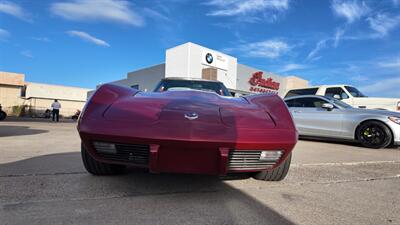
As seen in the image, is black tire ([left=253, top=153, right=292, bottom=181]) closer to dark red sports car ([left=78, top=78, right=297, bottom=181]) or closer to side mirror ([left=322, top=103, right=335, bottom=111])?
dark red sports car ([left=78, top=78, right=297, bottom=181])

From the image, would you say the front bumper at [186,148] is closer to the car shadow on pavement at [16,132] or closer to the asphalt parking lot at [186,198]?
the asphalt parking lot at [186,198]

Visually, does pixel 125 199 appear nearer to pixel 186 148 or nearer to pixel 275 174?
pixel 186 148

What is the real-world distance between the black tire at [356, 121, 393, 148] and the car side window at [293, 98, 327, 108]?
116cm

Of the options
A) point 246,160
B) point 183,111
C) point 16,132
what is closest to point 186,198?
point 246,160

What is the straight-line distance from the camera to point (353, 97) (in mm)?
10422

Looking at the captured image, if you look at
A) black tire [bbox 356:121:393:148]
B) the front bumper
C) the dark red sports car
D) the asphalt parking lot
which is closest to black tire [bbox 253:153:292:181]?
the asphalt parking lot

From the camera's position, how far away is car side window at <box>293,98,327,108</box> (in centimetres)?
748

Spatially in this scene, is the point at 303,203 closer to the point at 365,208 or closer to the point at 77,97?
the point at 365,208

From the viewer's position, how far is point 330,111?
23.5 feet

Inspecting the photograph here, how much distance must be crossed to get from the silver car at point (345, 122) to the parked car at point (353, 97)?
3.13m

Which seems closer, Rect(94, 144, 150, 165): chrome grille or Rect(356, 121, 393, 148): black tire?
Rect(94, 144, 150, 165): chrome grille

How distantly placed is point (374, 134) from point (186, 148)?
606cm

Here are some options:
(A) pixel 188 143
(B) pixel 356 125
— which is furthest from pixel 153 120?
(B) pixel 356 125

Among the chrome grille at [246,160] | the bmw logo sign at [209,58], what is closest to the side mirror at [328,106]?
the chrome grille at [246,160]
